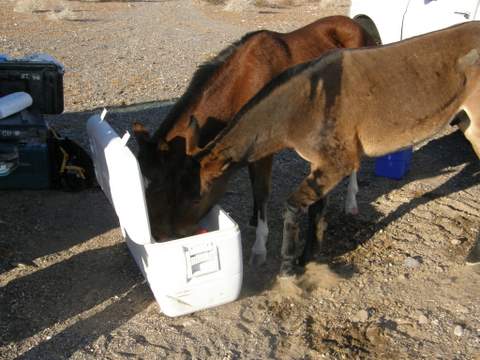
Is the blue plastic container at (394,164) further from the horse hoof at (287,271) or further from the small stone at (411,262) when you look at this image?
the horse hoof at (287,271)

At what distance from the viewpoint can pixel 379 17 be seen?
843cm

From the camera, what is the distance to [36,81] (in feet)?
20.8

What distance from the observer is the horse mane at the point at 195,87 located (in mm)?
4852

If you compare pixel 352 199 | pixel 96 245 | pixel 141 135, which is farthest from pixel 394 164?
pixel 96 245

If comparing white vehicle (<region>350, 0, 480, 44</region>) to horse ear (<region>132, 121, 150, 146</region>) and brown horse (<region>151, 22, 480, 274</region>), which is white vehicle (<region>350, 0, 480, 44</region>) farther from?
horse ear (<region>132, 121, 150, 146</region>)

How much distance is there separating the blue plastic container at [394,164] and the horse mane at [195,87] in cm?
247

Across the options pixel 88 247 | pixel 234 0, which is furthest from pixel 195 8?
pixel 88 247

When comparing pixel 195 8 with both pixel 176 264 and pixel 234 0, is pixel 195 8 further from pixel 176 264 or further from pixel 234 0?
pixel 176 264

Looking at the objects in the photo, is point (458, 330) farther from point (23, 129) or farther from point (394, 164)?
point (23, 129)

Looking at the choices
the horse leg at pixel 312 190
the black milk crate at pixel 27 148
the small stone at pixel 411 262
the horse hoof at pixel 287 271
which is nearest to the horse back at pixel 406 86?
the horse leg at pixel 312 190

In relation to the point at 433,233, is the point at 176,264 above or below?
above

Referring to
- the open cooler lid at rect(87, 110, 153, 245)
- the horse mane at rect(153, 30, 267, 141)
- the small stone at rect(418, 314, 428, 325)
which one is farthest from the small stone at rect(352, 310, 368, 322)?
the horse mane at rect(153, 30, 267, 141)

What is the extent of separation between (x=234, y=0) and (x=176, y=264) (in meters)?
18.8

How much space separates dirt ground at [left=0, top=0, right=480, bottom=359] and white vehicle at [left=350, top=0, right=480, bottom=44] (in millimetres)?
1632
